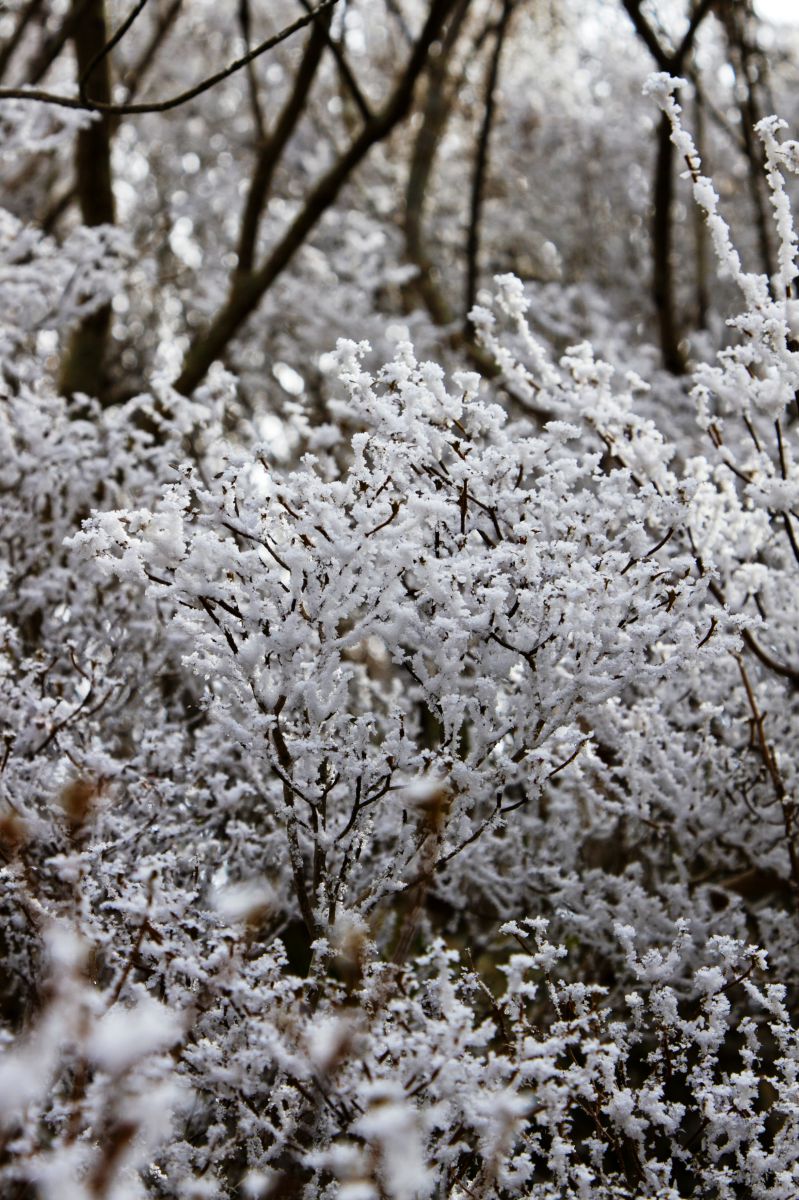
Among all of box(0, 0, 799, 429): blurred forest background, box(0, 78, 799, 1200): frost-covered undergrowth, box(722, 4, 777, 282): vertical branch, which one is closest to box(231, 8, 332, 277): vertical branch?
box(0, 0, 799, 429): blurred forest background

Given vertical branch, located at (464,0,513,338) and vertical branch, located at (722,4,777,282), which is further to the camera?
vertical branch, located at (464,0,513,338)

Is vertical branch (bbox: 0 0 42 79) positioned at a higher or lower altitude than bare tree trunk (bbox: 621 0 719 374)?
higher

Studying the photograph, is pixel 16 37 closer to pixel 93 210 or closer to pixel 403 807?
pixel 93 210

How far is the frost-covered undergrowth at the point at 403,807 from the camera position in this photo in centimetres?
202

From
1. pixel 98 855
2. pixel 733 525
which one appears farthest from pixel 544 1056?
pixel 733 525

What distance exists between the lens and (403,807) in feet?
8.50

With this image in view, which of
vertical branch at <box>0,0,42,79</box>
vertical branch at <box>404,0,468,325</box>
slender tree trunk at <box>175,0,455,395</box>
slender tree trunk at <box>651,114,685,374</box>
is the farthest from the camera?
vertical branch at <box>404,0,468,325</box>

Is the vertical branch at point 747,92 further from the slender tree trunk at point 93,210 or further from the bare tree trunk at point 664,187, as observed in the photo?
the slender tree trunk at point 93,210

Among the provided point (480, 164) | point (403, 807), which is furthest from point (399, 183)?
point (403, 807)

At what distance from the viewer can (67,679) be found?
3516mm

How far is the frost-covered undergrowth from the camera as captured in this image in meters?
2.02

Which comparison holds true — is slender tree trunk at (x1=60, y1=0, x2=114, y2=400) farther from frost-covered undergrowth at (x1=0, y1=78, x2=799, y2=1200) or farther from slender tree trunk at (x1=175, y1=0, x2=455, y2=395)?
frost-covered undergrowth at (x1=0, y1=78, x2=799, y2=1200)

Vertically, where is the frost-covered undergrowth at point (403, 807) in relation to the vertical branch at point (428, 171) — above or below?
below

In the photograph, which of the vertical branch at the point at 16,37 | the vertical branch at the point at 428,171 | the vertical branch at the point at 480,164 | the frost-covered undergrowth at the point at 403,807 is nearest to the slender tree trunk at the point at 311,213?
the vertical branch at the point at 480,164
